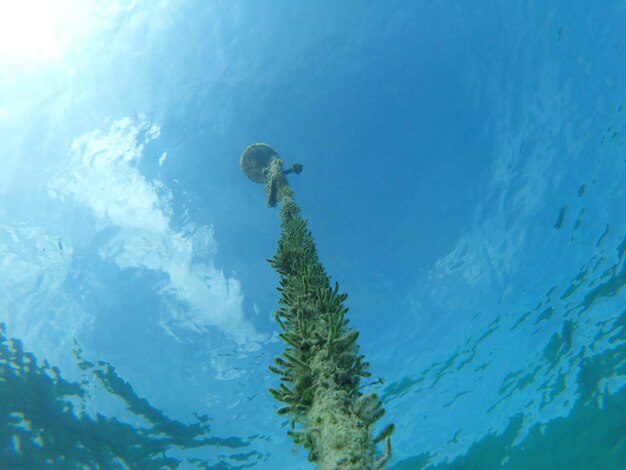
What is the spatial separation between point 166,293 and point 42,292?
4.95 m

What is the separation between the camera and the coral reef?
9.16ft

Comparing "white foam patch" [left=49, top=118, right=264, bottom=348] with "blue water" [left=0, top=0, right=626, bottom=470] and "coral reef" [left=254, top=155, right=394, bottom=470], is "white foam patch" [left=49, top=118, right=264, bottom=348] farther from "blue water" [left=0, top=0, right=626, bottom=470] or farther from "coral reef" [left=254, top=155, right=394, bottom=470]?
"coral reef" [left=254, top=155, right=394, bottom=470]

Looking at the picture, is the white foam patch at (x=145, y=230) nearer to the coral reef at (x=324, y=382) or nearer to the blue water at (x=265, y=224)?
the blue water at (x=265, y=224)

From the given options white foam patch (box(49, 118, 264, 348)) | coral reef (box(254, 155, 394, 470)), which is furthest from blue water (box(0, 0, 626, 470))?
coral reef (box(254, 155, 394, 470))

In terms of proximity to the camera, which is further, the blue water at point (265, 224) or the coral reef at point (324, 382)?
the blue water at point (265, 224)

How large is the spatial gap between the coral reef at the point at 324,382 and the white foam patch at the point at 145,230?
1229cm

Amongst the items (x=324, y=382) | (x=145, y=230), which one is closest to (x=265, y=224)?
(x=145, y=230)

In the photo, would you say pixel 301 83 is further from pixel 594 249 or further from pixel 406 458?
pixel 406 458

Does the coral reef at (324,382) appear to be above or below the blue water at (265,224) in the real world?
below

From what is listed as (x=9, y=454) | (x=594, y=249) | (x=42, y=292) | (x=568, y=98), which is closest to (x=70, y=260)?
(x=42, y=292)

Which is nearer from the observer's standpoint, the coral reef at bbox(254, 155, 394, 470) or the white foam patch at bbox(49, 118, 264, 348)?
the coral reef at bbox(254, 155, 394, 470)

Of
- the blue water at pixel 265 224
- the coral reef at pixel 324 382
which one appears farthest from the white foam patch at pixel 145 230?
the coral reef at pixel 324 382

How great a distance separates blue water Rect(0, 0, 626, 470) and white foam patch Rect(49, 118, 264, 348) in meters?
0.08

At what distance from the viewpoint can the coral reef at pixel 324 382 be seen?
2793 mm
